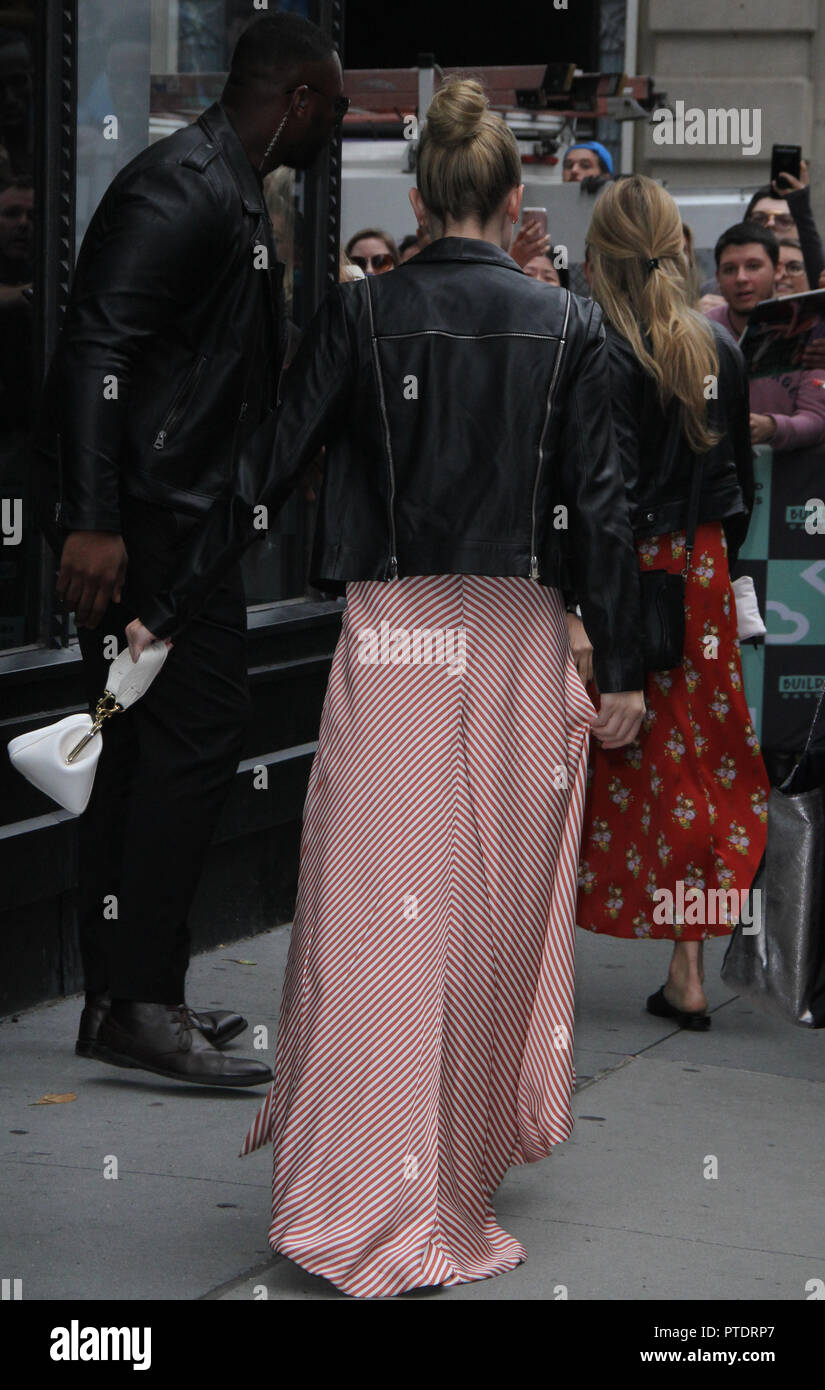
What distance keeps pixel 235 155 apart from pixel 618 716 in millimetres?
1614

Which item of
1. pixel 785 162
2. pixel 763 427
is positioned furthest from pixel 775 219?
pixel 763 427

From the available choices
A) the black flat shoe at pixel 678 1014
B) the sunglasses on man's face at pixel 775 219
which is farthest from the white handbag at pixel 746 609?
the sunglasses on man's face at pixel 775 219

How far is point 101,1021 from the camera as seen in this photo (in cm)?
465

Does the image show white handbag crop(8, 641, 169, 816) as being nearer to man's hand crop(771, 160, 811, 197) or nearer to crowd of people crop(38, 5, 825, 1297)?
crowd of people crop(38, 5, 825, 1297)

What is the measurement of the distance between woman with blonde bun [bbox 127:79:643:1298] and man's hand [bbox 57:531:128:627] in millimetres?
793

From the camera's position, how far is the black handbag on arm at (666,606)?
16.6 feet

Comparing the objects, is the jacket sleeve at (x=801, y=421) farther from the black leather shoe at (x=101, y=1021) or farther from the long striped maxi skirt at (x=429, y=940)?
the long striped maxi skirt at (x=429, y=940)

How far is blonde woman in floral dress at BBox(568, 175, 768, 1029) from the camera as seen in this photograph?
5.01m

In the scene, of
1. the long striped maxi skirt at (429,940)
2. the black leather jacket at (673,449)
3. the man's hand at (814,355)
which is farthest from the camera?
the man's hand at (814,355)

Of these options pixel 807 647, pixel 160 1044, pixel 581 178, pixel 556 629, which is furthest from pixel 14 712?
pixel 581 178

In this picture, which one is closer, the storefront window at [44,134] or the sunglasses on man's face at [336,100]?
the sunglasses on man's face at [336,100]

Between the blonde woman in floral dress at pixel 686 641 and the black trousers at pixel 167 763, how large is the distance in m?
1.09

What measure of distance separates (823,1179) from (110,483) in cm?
194

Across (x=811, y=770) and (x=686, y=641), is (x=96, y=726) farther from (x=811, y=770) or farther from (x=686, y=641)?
(x=686, y=641)
